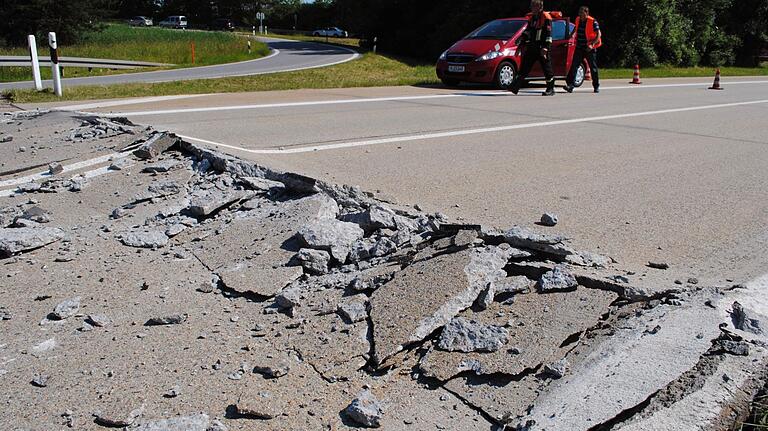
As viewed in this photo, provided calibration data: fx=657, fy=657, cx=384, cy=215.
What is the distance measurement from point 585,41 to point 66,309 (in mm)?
13989

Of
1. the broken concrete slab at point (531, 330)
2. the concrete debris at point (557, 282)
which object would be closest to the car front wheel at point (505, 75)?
the concrete debris at point (557, 282)

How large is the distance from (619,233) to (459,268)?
1560mm

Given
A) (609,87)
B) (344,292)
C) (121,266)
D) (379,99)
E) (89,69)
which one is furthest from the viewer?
(89,69)

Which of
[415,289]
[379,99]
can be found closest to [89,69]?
[379,99]

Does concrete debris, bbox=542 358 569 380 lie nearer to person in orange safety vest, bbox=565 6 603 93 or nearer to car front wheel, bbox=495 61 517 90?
car front wheel, bbox=495 61 517 90

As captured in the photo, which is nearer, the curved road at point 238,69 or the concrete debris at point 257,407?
the concrete debris at point 257,407

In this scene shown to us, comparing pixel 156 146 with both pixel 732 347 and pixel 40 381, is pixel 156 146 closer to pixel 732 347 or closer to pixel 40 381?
pixel 40 381

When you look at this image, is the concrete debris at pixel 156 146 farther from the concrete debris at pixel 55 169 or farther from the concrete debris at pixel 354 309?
the concrete debris at pixel 354 309

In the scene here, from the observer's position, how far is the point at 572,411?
2.52 m

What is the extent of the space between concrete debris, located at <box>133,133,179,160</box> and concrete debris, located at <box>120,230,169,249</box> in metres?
1.72

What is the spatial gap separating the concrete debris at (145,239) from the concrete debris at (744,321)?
11.2ft

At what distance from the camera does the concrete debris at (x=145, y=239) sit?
4410mm

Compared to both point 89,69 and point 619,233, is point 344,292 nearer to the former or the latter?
point 619,233

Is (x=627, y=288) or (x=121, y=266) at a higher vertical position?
(x=627, y=288)
